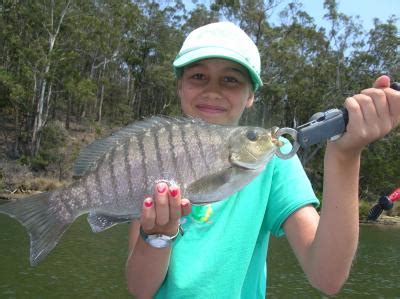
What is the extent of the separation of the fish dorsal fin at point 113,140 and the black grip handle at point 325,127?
1.78 feet

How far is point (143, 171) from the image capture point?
218 centimetres

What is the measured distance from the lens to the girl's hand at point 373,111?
1.80 m

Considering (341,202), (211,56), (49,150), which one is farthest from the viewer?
(49,150)

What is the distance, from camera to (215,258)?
95.4 inches

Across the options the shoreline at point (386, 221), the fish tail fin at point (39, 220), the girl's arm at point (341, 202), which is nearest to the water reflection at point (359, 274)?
the shoreline at point (386, 221)

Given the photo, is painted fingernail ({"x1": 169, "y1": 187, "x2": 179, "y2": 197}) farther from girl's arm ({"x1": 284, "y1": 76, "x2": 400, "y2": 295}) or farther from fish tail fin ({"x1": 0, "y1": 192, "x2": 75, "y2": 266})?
girl's arm ({"x1": 284, "y1": 76, "x2": 400, "y2": 295})

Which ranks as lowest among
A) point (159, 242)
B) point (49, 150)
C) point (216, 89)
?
point (159, 242)

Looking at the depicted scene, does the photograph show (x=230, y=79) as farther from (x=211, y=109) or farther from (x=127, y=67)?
(x=127, y=67)

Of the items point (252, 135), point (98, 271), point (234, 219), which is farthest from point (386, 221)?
point (252, 135)

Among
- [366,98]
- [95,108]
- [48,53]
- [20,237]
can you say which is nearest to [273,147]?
[366,98]

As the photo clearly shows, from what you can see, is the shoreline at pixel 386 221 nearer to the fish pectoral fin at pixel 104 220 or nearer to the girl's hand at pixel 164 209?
the girl's hand at pixel 164 209

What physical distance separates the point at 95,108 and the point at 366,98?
4739 cm

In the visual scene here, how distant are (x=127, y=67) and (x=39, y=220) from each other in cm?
5027

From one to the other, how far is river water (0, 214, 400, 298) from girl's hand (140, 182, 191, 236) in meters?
9.84
